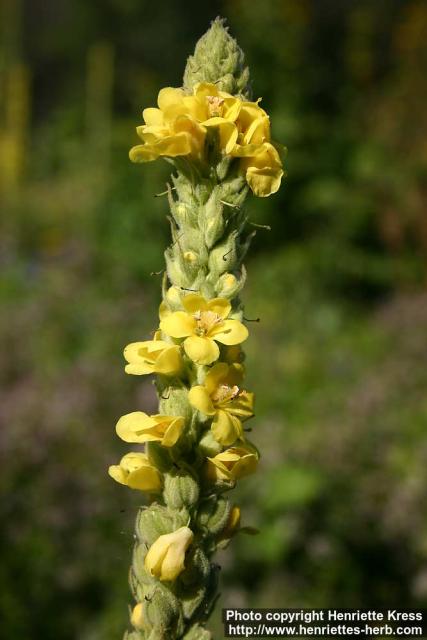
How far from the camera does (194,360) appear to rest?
4.32 ft

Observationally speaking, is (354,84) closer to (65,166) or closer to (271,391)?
(65,166)

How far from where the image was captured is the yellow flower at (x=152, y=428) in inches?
51.9

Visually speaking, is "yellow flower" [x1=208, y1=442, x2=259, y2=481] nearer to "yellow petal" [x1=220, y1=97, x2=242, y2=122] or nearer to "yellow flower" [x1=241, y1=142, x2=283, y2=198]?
"yellow flower" [x1=241, y1=142, x2=283, y2=198]

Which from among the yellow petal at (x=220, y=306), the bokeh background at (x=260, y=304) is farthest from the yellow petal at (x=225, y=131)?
the bokeh background at (x=260, y=304)

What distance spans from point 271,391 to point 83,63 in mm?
9608

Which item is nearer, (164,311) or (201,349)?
(201,349)

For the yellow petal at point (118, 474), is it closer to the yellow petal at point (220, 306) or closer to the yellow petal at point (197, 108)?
the yellow petal at point (220, 306)

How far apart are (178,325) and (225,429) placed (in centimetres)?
19

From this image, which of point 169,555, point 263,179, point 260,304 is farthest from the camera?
point 260,304

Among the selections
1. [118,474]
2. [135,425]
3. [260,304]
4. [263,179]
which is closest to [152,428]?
[135,425]

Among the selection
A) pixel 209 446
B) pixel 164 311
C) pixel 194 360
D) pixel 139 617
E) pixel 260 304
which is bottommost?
pixel 139 617

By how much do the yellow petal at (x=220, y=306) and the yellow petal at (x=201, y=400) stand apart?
0.42 feet

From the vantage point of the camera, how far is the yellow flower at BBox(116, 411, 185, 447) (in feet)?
4.32

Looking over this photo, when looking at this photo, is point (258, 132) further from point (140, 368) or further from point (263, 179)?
point (140, 368)
